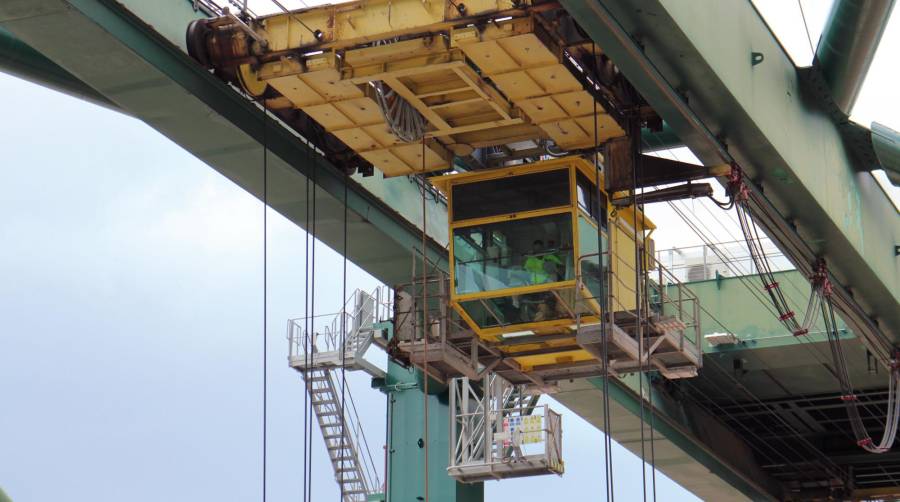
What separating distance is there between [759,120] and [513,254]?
397cm

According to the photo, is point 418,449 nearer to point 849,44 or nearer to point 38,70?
point 38,70

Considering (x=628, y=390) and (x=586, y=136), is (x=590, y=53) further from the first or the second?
(x=628, y=390)

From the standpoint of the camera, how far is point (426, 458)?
25.3m

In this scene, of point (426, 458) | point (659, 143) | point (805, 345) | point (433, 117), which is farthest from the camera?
point (805, 345)

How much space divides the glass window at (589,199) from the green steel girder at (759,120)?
2.01 metres

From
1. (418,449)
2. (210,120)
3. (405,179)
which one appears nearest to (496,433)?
(418,449)

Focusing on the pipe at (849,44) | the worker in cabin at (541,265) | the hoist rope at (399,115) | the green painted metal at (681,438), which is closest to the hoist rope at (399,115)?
the hoist rope at (399,115)

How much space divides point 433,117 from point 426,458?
7596 millimetres

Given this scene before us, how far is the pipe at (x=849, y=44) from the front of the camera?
19344mm

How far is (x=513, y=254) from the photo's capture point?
20688 millimetres

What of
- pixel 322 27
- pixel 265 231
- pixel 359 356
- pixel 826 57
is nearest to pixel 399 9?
pixel 322 27

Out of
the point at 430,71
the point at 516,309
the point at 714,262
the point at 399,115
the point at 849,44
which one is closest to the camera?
the point at 430,71

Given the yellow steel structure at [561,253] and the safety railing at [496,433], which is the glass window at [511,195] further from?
the safety railing at [496,433]

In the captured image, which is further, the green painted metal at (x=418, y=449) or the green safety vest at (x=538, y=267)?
the green painted metal at (x=418, y=449)
